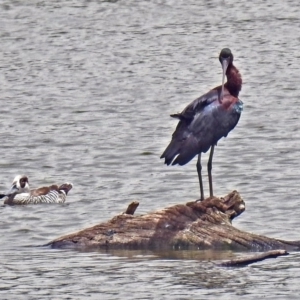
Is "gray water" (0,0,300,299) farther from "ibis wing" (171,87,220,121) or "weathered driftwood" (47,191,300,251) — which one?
"ibis wing" (171,87,220,121)

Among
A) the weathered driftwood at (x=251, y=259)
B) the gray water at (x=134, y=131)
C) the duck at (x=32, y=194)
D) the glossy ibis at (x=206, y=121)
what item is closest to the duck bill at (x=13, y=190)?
the duck at (x=32, y=194)

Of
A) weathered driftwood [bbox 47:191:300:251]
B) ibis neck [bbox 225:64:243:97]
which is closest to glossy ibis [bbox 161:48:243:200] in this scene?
ibis neck [bbox 225:64:243:97]

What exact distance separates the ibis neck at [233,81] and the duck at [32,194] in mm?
3454

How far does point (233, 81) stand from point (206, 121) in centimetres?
57

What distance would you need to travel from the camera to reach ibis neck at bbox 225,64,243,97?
615 inches

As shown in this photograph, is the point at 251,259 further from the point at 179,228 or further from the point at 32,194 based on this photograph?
the point at 32,194

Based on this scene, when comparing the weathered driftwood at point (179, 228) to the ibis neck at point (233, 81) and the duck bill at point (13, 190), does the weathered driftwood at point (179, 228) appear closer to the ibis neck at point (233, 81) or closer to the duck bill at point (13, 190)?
the ibis neck at point (233, 81)

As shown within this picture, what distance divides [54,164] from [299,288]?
9.14 m

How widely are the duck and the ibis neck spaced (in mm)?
3454

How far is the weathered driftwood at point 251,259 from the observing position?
13.0 metres

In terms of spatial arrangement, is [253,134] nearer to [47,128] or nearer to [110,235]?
[47,128]

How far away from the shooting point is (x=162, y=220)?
14.4 meters

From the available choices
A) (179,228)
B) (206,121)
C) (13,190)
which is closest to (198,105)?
(206,121)

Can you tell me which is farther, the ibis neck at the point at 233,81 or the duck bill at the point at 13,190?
the duck bill at the point at 13,190
